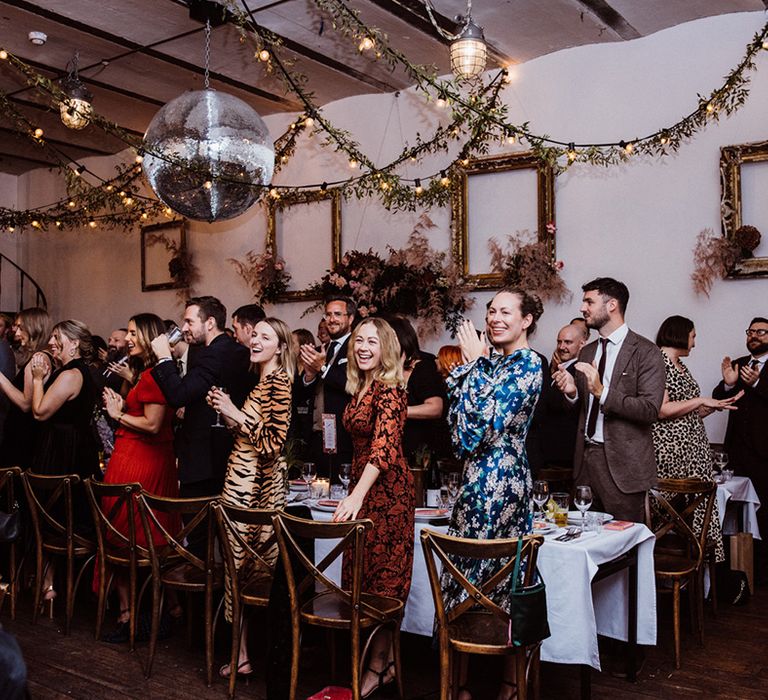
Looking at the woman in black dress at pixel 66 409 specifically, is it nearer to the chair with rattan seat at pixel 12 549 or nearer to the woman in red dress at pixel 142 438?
the chair with rattan seat at pixel 12 549

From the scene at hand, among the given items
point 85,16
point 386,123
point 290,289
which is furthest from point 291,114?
point 85,16

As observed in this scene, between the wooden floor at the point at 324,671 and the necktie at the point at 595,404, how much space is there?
1.12 metres

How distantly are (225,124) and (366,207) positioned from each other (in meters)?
3.09

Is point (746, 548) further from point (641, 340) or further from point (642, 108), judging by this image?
point (642, 108)

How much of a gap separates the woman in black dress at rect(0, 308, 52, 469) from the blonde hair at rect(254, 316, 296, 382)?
6.07ft

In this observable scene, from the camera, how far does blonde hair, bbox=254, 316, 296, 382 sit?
392 centimetres

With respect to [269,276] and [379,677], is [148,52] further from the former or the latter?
[379,677]

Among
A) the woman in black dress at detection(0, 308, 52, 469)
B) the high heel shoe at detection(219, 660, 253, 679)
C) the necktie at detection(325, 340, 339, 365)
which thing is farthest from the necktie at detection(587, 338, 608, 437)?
the woman in black dress at detection(0, 308, 52, 469)

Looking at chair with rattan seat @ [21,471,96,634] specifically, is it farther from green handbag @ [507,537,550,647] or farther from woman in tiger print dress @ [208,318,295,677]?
green handbag @ [507,537,550,647]

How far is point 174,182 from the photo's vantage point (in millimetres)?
5000

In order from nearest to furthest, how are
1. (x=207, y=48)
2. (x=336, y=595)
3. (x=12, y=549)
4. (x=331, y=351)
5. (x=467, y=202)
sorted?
(x=336, y=595), (x=12, y=549), (x=331, y=351), (x=207, y=48), (x=467, y=202)

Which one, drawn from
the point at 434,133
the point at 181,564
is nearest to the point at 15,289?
the point at 434,133

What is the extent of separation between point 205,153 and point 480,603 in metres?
3.04

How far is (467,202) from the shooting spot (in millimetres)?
7281
